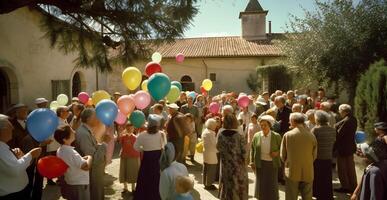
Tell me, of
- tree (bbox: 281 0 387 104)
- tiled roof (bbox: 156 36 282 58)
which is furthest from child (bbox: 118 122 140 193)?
tiled roof (bbox: 156 36 282 58)

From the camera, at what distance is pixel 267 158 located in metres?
5.23

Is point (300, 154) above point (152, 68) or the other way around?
the other way around

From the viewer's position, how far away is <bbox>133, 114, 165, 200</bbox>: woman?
4.91 meters

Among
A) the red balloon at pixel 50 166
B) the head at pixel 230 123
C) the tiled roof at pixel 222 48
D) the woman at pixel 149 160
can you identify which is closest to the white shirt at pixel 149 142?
the woman at pixel 149 160

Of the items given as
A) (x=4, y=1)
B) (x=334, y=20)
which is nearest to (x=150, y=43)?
(x=4, y=1)

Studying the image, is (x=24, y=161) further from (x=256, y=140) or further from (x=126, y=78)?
(x=126, y=78)

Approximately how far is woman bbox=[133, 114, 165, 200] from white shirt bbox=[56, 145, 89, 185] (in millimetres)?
1106

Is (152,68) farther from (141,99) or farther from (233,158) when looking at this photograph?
(233,158)

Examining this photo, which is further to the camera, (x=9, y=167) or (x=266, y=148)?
(x=266, y=148)

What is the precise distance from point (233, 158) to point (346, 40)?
10.3 metres

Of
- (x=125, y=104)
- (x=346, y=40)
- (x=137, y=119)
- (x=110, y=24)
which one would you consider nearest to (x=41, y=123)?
(x=137, y=119)

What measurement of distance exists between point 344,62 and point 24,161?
41.9ft

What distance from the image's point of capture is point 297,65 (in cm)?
1495

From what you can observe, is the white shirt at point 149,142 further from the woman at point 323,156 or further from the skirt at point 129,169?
the woman at point 323,156
